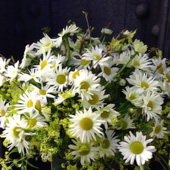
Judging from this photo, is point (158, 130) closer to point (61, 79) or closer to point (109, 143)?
point (109, 143)

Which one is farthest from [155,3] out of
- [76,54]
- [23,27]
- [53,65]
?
[23,27]

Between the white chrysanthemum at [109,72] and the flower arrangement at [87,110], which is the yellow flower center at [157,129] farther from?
the white chrysanthemum at [109,72]

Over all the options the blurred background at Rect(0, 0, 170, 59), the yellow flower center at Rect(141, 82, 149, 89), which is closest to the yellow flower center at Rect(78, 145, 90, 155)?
the yellow flower center at Rect(141, 82, 149, 89)

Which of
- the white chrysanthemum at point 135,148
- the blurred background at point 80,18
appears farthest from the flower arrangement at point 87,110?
the blurred background at point 80,18

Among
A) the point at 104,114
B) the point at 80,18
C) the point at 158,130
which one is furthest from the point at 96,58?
the point at 80,18

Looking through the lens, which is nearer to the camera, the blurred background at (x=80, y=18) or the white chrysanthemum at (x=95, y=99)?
the white chrysanthemum at (x=95, y=99)

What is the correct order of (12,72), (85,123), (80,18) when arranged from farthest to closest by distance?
(80,18) < (12,72) < (85,123)

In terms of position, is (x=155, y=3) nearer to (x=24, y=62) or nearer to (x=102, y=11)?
(x=102, y=11)
